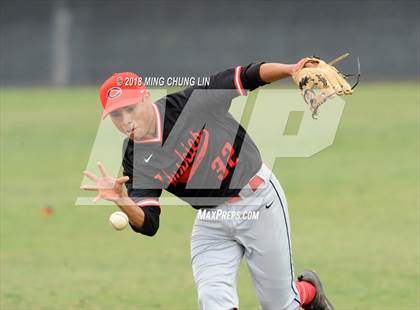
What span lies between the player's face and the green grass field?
3.01m

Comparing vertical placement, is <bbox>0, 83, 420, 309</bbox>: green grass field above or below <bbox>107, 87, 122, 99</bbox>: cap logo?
below

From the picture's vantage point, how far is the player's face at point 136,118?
6.95 m

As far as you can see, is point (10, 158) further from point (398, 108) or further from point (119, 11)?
point (119, 11)

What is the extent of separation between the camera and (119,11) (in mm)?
36469

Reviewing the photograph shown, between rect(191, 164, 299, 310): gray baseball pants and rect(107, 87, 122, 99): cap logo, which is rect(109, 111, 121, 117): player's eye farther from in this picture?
rect(191, 164, 299, 310): gray baseball pants

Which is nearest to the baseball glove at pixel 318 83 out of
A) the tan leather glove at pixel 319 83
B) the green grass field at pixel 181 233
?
the tan leather glove at pixel 319 83

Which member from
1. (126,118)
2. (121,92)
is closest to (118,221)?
(126,118)

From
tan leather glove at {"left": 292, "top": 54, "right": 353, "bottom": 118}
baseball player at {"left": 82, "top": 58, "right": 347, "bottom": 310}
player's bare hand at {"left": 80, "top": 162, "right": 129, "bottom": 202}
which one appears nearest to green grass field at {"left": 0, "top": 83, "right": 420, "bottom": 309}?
baseball player at {"left": 82, "top": 58, "right": 347, "bottom": 310}

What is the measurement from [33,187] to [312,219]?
589 centimetres

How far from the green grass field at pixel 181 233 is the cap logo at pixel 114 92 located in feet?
10.5

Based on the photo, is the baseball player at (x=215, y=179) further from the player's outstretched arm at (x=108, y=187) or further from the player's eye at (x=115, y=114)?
the player's outstretched arm at (x=108, y=187)

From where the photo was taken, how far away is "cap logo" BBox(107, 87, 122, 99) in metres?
7.02

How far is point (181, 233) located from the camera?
44.7 feet

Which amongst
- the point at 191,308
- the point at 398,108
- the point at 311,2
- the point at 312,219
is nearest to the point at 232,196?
the point at 191,308
